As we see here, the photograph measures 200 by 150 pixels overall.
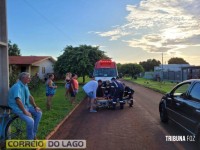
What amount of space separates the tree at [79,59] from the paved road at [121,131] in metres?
28.1

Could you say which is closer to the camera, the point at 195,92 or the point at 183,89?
the point at 195,92

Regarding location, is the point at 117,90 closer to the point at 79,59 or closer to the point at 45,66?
the point at 79,59

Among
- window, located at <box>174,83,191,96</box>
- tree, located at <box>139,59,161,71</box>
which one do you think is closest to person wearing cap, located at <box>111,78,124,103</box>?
window, located at <box>174,83,191,96</box>

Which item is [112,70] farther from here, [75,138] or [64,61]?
[64,61]

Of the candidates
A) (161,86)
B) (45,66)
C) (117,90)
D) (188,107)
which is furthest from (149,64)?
(188,107)

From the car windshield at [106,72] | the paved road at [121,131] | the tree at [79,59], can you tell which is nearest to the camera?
the paved road at [121,131]

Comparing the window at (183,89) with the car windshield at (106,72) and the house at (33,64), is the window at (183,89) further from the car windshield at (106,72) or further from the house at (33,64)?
the house at (33,64)

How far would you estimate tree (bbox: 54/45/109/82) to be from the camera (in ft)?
133

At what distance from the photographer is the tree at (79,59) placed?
4056 cm

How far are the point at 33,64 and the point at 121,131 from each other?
34128 millimetres

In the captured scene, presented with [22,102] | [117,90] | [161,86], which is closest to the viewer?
[22,102]

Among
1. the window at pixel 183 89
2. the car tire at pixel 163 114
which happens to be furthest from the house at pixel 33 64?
the window at pixel 183 89

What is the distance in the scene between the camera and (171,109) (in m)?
9.35

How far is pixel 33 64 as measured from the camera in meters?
41.8
